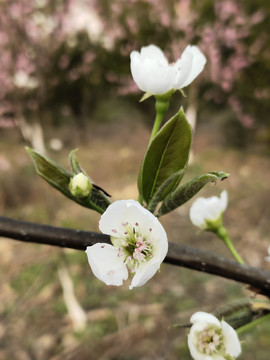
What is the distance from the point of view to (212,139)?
8.62m

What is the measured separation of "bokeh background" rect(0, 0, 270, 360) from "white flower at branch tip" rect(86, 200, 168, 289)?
7.2 inches

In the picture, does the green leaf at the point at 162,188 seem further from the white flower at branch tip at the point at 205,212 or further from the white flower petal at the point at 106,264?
the white flower at branch tip at the point at 205,212

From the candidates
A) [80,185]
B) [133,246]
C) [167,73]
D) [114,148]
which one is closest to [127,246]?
[133,246]

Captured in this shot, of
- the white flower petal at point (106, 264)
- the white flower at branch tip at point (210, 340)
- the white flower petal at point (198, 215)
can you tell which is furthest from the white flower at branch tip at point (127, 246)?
the white flower petal at point (198, 215)

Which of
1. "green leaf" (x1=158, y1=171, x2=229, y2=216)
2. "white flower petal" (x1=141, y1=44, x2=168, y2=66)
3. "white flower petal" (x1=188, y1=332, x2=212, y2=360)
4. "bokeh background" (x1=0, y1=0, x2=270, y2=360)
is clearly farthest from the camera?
"bokeh background" (x1=0, y1=0, x2=270, y2=360)

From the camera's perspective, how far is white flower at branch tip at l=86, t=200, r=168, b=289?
15.7 inches

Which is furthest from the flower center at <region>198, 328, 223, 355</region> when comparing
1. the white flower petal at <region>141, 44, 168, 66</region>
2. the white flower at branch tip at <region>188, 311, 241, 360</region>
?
the white flower petal at <region>141, 44, 168, 66</region>

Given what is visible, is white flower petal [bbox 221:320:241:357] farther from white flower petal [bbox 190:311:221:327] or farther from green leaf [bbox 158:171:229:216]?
green leaf [bbox 158:171:229:216]

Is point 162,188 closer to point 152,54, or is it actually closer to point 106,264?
point 106,264

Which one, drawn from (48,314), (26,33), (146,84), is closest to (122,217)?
(146,84)

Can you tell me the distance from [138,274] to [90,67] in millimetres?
8122

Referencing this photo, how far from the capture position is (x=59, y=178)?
0.46 meters

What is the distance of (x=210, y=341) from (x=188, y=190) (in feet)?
0.73

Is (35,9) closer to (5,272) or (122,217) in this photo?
(5,272)
